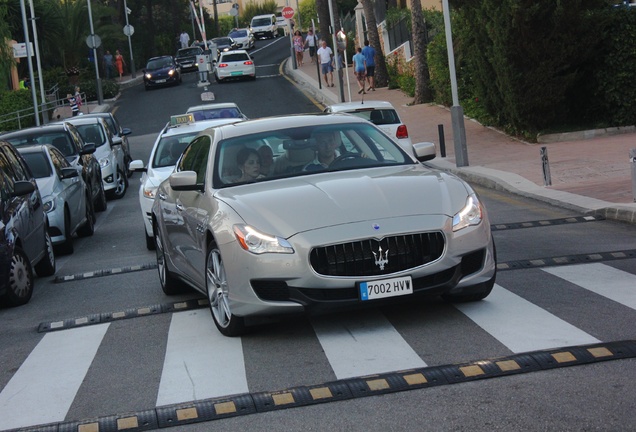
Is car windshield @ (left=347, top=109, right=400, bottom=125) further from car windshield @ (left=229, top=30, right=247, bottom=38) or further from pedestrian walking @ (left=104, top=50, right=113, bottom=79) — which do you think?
car windshield @ (left=229, top=30, right=247, bottom=38)

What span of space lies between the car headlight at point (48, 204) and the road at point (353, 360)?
400 centimetres

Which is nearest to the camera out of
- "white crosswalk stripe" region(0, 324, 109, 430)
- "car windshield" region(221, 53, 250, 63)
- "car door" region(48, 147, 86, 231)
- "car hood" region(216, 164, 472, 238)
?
"white crosswalk stripe" region(0, 324, 109, 430)

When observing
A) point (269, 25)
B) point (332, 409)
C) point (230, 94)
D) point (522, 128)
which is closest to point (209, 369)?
point (332, 409)

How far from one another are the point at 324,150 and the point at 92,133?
1712 cm

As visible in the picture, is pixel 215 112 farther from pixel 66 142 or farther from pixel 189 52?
pixel 189 52

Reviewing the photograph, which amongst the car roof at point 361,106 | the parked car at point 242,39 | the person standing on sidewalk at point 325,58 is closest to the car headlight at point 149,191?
the car roof at point 361,106

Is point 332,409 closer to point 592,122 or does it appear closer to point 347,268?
point 347,268

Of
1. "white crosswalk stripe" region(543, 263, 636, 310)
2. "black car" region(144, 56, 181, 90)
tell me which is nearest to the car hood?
"white crosswalk stripe" region(543, 263, 636, 310)

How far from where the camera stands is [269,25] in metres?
94.2

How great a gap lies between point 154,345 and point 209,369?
113 centimetres

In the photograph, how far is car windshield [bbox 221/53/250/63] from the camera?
5618cm

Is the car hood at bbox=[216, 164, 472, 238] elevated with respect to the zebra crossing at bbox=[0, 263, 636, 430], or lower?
elevated

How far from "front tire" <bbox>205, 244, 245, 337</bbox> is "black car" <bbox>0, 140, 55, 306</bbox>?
10.9 ft

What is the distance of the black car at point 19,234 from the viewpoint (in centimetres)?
1139
